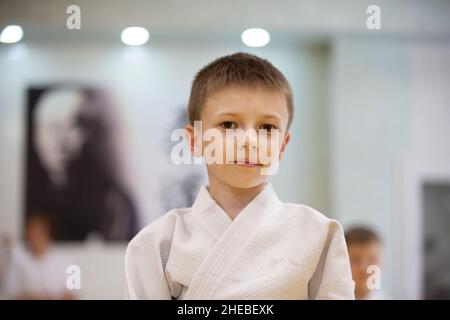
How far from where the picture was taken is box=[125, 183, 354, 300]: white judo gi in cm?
62

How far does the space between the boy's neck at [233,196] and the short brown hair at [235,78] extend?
73mm

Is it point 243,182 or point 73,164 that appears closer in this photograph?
point 243,182

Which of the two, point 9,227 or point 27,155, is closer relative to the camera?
point 9,227

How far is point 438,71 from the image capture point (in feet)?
7.39

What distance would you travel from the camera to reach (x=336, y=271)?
24.4 inches

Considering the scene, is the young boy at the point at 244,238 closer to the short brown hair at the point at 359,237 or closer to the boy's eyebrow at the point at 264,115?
the boy's eyebrow at the point at 264,115

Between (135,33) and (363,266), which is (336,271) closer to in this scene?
(363,266)

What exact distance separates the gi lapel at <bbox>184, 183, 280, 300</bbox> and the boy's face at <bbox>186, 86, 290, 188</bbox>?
1.1 inches

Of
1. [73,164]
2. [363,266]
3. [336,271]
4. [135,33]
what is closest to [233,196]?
[336,271]

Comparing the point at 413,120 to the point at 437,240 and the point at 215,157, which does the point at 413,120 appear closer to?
the point at 437,240

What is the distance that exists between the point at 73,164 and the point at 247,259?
1948mm

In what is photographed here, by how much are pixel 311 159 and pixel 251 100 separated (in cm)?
121

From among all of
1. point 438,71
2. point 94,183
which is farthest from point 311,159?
point 94,183
